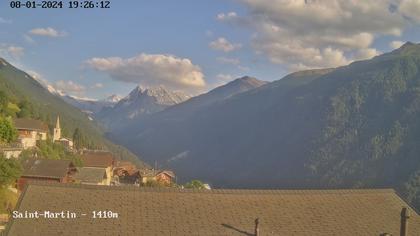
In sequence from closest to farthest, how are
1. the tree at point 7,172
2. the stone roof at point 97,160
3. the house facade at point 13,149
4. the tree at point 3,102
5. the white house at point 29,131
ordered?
the tree at point 7,172
the house facade at point 13,149
the white house at point 29,131
the tree at point 3,102
the stone roof at point 97,160

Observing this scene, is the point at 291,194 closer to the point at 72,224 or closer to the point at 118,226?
the point at 118,226

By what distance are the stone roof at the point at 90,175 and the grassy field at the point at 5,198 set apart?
29.1 meters

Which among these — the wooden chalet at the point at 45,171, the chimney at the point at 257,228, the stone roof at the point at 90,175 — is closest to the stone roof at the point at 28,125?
the stone roof at the point at 90,175

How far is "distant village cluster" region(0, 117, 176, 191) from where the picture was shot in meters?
76.0

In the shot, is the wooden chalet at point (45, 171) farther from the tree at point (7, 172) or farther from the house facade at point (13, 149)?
the tree at point (7, 172)

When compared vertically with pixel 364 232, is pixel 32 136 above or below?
above

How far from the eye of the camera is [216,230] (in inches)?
997

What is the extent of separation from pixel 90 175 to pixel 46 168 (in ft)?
64.1

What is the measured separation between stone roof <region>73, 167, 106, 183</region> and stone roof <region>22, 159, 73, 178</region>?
9662mm

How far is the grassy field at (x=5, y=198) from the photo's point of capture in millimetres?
52850

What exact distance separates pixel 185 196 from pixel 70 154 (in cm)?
9169

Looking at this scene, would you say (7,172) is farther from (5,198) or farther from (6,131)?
(6,131)

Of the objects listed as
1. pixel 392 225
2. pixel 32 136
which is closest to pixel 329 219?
pixel 392 225

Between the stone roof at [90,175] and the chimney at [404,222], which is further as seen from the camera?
the stone roof at [90,175]
